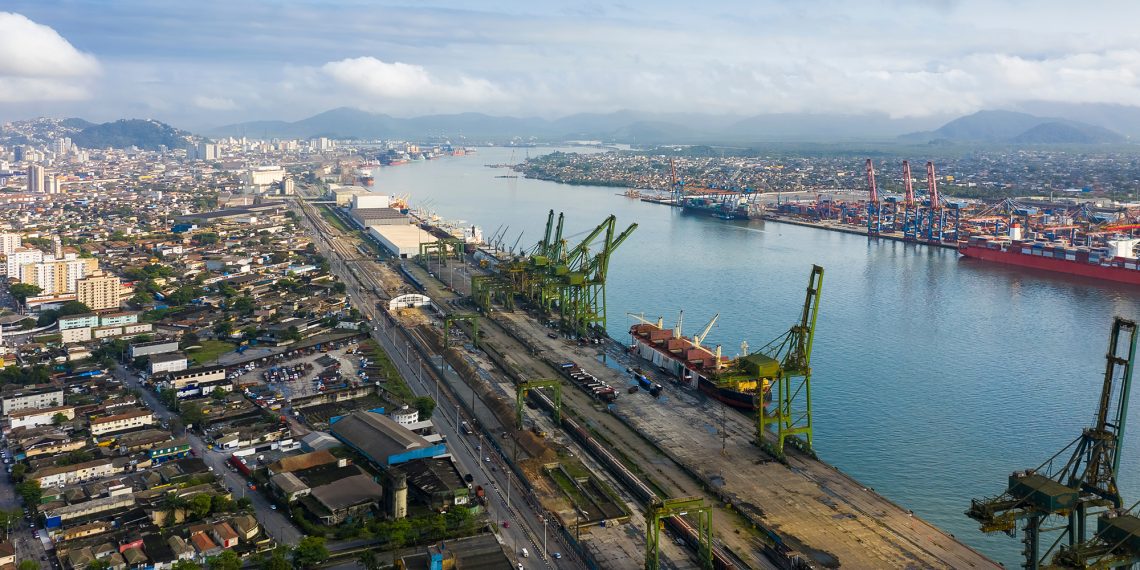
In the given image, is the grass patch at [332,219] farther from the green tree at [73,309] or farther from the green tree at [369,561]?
the green tree at [369,561]

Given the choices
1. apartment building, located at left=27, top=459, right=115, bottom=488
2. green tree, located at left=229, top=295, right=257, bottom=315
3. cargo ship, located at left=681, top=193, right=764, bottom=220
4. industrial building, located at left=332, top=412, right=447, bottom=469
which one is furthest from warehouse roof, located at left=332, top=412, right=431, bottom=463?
cargo ship, located at left=681, top=193, right=764, bottom=220

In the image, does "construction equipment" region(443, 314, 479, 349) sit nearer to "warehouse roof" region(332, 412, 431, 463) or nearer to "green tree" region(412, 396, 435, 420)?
"green tree" region(412, 396, 435, 420)

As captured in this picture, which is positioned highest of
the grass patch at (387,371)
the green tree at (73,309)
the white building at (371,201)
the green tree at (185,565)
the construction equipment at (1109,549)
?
the white building at (371,201)

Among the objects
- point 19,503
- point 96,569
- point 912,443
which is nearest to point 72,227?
point 19,503

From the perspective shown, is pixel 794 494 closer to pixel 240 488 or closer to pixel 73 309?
pixel 240 488

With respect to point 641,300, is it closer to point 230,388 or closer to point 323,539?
point 230,388

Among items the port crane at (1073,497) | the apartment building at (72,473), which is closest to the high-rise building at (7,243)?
the apartment building at (72,473)
